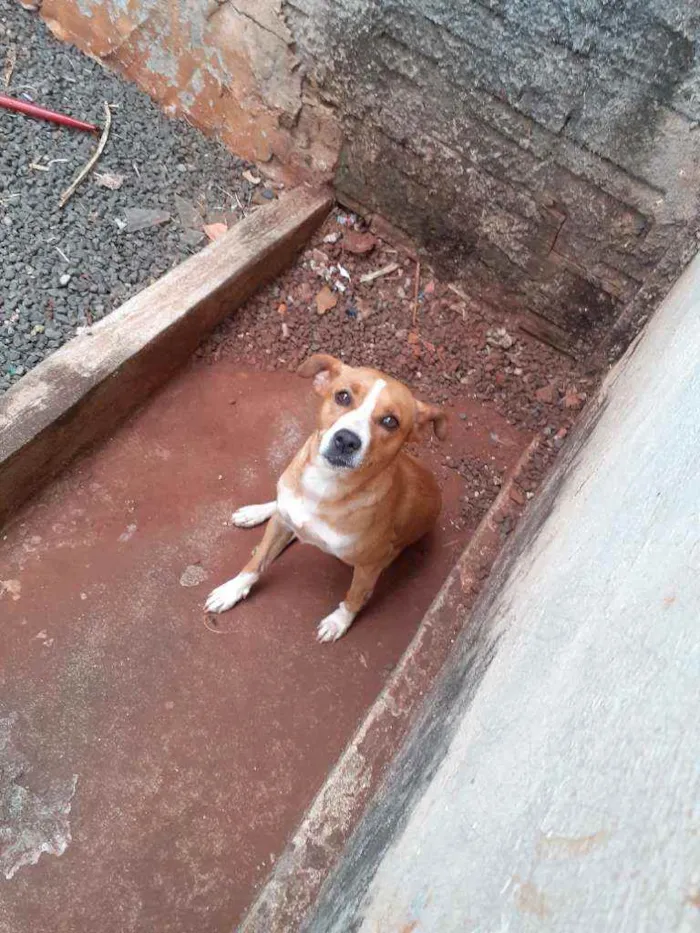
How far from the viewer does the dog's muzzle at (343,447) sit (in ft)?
7.84

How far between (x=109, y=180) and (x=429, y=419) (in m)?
2.61

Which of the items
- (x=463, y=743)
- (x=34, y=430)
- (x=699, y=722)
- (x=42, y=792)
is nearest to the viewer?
(x=699, y=722)

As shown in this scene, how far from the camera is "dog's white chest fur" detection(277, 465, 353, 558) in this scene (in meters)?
2.62

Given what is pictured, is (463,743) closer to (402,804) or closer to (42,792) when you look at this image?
(402,804)

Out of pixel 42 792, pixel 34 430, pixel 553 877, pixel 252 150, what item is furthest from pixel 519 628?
pixel 252 150

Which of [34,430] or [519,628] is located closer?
[519,628]

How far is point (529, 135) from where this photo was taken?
3475 mm

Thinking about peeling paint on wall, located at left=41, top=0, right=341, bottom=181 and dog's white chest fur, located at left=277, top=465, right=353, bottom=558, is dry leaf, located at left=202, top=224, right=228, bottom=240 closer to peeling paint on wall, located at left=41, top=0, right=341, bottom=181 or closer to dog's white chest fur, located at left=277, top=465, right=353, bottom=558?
peeling paint on wall, located at left=41, top=0, right=341, bottom=181

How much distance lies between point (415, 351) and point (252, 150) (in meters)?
1.74

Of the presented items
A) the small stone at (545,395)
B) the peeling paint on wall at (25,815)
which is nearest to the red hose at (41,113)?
the small stone at (545,395)

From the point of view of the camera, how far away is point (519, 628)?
183cm

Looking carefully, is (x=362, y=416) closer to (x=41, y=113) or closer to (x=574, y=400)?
(x=574, y=400)

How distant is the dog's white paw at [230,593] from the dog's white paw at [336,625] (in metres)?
0.40

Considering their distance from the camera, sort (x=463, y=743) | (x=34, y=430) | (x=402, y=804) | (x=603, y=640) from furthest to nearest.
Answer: (x=34, y=430), (x=402, y=804), (x=463, y=743), (x=603, y=640)
